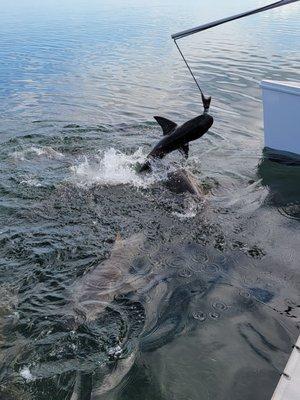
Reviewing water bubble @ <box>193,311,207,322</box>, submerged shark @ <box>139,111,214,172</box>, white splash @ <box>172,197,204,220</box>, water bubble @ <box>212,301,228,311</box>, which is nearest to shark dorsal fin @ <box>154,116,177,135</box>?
submerged shark @ <box>139,111,214,172</box>

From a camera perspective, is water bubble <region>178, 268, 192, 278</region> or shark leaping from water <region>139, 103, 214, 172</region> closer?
water bubble <region>178, 268, 192, 278</region>

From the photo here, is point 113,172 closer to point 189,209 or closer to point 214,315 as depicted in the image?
point 189,209

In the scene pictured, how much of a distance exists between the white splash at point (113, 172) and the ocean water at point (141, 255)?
37 millimetres

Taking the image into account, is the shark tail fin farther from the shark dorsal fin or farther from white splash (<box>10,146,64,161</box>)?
white splash (<box>10,146,64,161</box>)

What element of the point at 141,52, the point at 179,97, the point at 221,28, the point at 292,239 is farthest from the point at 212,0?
the point at 292,239

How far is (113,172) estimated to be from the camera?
27.1ft

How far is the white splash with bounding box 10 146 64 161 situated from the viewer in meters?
9.17

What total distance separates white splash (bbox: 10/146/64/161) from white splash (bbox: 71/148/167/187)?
0.82m

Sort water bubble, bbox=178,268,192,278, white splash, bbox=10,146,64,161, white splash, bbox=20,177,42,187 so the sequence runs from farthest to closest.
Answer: white splash, bbox=10,146,64,161
white splash, bbox=20,177,42,187
water bubble, bbox=178,268,192,278

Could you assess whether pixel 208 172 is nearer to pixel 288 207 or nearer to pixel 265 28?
pixel 288 207

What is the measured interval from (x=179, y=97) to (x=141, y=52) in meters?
9.28

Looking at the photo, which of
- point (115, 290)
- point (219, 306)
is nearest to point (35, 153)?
point (115, 290)

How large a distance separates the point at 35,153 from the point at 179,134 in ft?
12.8

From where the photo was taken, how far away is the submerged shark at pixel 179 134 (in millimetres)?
6516
